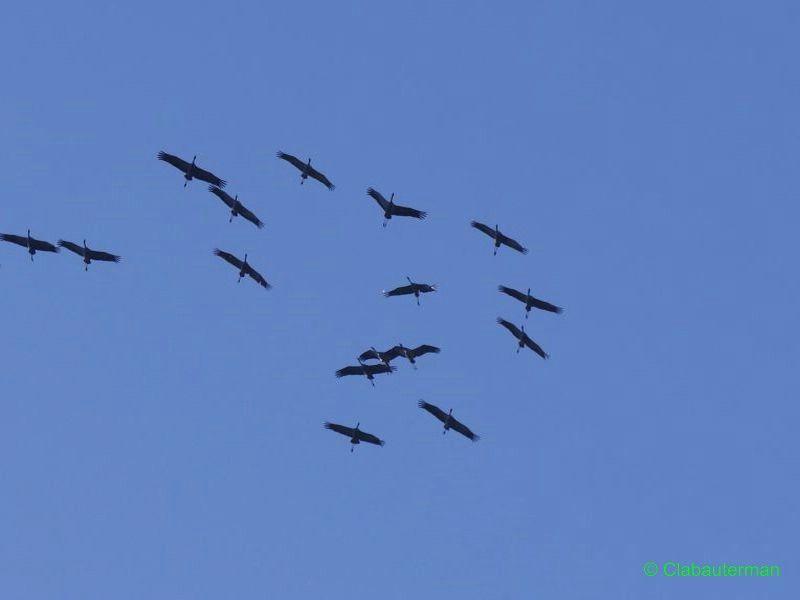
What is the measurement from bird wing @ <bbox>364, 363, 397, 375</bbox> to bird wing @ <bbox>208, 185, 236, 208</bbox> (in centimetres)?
1625

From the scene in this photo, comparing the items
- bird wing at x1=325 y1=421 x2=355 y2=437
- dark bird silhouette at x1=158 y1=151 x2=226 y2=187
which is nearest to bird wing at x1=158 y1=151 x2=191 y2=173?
dark bird silhouette at x1=158 y1=151 x2=226 y2=187

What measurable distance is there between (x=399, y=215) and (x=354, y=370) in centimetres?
1263

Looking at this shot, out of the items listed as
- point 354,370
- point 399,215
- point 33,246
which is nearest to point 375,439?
point 354,370

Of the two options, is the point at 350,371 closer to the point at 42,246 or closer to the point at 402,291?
the point at 402,291

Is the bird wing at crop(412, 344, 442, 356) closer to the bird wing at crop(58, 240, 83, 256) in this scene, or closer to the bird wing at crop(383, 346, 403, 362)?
the bird wing at crop(383, 346, 403, 362)

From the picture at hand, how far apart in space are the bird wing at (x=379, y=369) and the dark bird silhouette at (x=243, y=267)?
1019 centimetres

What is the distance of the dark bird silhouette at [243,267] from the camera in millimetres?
179750

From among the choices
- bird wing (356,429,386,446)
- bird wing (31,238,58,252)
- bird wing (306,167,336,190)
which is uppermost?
bird wing (306,167,336,190)

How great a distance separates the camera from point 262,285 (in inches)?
7101

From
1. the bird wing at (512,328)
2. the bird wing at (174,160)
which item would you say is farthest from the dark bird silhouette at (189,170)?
the bird wing at (512,328)

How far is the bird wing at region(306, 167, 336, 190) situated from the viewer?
17800 centimetres

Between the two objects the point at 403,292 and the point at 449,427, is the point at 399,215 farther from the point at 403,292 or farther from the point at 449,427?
the point at 449,427

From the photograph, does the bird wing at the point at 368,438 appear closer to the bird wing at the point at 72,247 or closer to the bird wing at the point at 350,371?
the bird wing at the point at 350,371

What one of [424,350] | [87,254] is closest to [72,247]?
[87,254]
